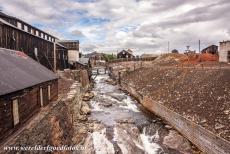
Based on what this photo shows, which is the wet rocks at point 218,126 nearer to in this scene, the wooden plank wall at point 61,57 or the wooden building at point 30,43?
the wooden building at point 30,43

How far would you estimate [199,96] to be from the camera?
24.2 meters

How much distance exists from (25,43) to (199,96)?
19.2m

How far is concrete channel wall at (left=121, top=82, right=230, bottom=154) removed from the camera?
607 inches

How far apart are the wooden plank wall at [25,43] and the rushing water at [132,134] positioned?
1016 centimetres

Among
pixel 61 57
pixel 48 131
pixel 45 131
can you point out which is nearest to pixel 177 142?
pixel 48 131

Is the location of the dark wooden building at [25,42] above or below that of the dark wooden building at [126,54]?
below

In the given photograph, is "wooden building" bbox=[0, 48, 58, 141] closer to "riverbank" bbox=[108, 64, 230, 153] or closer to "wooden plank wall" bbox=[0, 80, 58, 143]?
"wooden plank wall" bbox=[0, 80, 58, 143]

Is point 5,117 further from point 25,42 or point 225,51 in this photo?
point 225,51

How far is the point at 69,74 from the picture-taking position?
4222cm

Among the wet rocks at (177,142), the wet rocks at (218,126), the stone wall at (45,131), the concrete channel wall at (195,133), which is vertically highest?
the stone wall at (45,131)

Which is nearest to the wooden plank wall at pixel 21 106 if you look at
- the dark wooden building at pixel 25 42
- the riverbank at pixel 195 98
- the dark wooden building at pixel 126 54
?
the dark wooden building at pixel 25 42

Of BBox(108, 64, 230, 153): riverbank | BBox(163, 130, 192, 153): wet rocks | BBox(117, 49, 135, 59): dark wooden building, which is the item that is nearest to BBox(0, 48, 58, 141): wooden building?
BBox(163, 130, 192, 153): wet rocks

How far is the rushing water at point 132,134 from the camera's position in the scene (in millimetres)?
18641

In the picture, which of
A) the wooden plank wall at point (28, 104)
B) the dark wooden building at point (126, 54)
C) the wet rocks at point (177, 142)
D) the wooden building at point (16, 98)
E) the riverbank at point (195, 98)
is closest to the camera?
the wooden building at point (16, 98)
